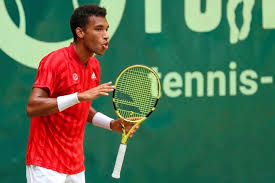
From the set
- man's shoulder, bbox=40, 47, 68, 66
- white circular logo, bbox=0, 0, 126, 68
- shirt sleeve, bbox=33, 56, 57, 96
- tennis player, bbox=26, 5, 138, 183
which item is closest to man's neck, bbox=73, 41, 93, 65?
tennis player, bbox=26, 5, 138, 183

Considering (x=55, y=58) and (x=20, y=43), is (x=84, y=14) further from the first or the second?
(x=20, y=43)

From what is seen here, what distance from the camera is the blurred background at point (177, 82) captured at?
5156 millimetres

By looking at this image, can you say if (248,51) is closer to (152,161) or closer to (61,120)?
(152,161)

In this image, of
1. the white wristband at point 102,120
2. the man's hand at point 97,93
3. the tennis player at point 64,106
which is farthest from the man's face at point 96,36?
the white wristband at point 102,120

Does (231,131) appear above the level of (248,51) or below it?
below

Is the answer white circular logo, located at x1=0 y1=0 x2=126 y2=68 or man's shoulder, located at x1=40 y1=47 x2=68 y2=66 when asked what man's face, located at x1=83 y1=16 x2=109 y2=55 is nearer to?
man's shoulder, located at x1=40 y1=47 x2=68 y2=66

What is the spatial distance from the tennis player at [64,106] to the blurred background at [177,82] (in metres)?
1.25

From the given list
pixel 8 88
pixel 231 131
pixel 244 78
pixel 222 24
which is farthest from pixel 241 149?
pixel 8 88

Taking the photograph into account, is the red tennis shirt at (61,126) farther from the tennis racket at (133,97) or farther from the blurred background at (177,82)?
the blurred background at (177,82)

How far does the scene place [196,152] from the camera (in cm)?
548

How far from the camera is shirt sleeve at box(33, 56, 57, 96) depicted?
3.68 meters

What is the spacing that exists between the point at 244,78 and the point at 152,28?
2.97 feet

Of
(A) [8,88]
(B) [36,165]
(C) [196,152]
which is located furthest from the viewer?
(C) [196,152]

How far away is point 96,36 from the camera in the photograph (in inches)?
155
